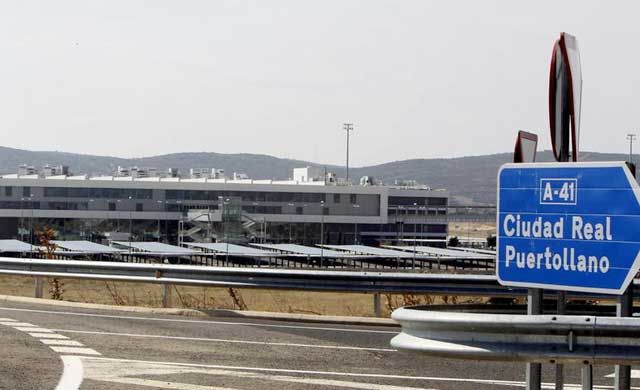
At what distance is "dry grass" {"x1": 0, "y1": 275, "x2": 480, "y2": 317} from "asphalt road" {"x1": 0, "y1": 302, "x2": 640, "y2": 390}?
5539 mm

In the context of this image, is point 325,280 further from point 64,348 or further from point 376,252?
point 376,252

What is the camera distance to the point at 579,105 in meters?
7.04

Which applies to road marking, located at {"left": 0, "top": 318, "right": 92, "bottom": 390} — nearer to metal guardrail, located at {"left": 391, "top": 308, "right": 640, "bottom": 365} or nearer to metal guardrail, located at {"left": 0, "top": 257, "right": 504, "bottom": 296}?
metal guardrail, located at {"left": 0, "top": 257, "right": 504, "bottom": 296}

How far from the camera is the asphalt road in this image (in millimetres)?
11375

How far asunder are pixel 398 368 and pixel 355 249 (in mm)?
85202

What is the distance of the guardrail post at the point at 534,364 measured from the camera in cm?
699

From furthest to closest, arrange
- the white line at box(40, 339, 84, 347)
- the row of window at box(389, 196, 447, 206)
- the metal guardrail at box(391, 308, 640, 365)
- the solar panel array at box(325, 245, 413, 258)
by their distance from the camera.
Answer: the row of window at box(389, 196, 447, 206)
the solar panel array at box(325, 245, 413, 258)
the white line at box(40, 339, 84, 347)
the metal guardrail at box(391, 308, 640, 365)

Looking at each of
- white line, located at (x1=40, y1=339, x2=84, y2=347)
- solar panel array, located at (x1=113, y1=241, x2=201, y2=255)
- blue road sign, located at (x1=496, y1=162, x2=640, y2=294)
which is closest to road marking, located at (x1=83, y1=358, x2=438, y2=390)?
white line, located at (x1=40, y1=339, x2=84, y2=347)

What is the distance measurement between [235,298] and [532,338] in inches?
619

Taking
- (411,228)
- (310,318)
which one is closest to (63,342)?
(310,318)

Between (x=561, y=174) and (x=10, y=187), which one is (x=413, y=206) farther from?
(x=561, y=174)

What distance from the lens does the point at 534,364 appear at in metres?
7.00

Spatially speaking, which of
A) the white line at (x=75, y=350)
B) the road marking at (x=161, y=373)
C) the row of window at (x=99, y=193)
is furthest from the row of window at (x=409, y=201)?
the road marking at (x=161, y=373)

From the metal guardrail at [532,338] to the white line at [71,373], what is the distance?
15.8 feet
